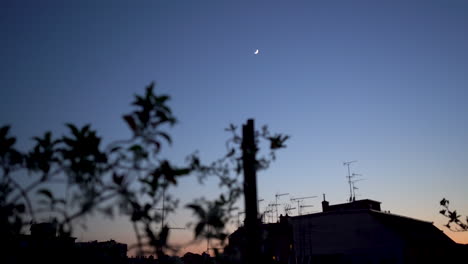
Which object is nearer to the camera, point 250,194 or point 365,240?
point 250,194

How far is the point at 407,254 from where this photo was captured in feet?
96.4

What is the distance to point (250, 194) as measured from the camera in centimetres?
536

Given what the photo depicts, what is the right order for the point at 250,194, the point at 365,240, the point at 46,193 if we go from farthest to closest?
the point at 365,240
the point at 250,194
the point at 46,193

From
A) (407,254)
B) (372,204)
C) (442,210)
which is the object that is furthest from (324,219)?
(442,210)

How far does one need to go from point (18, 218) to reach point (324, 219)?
35635 mm

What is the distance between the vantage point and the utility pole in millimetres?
5038

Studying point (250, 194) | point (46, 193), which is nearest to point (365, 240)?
point (250, 194)

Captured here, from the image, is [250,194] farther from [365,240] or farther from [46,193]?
[365,240]

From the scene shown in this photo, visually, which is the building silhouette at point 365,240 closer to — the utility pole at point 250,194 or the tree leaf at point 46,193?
the utility pole at point 250,194

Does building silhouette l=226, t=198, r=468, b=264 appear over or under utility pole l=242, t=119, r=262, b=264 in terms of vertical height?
under

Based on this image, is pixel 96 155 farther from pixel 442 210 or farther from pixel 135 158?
pixel 442 210

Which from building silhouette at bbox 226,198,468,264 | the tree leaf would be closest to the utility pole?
the tree leaf

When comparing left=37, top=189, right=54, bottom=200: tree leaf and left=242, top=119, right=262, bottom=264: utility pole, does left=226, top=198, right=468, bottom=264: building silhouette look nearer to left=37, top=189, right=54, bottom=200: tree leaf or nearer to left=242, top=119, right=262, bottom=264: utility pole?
left=242, top=119, right=262, bottom=264: utility pole

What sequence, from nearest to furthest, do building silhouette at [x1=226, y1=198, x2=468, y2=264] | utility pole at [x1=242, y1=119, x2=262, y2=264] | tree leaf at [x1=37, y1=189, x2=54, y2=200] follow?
tree leaf at [x1=37, y1=189, x2=54, y2=200], utility pole at [x1=242, y1=119, x2=262, y2=264], building silhouette at [x1=226, y1=198, x2=468, y2=264]
